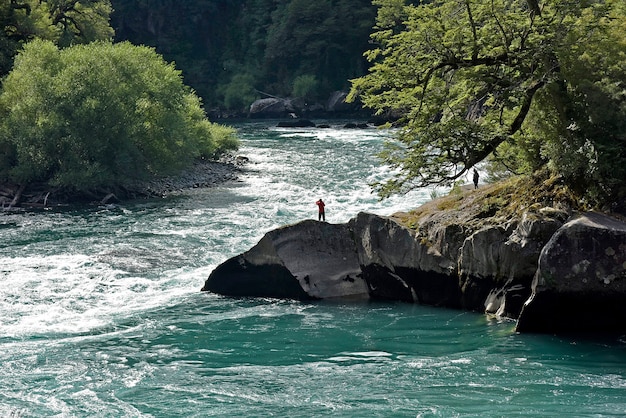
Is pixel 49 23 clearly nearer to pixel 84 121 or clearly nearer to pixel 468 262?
pixel 84 121

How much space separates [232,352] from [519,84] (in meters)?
10.5

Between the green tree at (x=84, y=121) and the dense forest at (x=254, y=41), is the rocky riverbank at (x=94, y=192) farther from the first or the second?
the dense forest at (x=254, y=41)

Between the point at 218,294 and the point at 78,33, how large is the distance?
4408 centimetres

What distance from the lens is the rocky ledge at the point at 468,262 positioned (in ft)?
71.1

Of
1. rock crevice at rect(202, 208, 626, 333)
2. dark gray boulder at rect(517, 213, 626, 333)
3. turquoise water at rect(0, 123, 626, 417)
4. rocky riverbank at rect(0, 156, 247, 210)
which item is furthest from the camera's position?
rocky riverbank at rect(0, 156, 247, 210)

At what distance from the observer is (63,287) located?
95.2ft

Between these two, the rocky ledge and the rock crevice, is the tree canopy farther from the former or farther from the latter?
the rock crevice

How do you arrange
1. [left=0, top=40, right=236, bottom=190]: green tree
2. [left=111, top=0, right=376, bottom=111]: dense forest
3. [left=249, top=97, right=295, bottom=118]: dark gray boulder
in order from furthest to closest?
[left=111, top=0, right=376, bottom=111]: dense forest
[left=249, top=97, right=295, bottom=118]: dark gray boulder
[left=0, top=40, right=236, bottom=190]: green tree

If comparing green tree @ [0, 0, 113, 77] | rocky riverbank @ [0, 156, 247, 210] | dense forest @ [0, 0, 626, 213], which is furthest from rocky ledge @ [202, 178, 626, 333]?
green tree @ [0, 0, 113, 77]

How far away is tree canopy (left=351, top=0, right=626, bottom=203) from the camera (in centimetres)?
2342

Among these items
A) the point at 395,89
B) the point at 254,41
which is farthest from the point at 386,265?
the point at 254,41

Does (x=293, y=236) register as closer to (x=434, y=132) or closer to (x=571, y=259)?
(x=434, y=132)

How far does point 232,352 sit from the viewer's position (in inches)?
867

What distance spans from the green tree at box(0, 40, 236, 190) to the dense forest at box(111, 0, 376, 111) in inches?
2233
